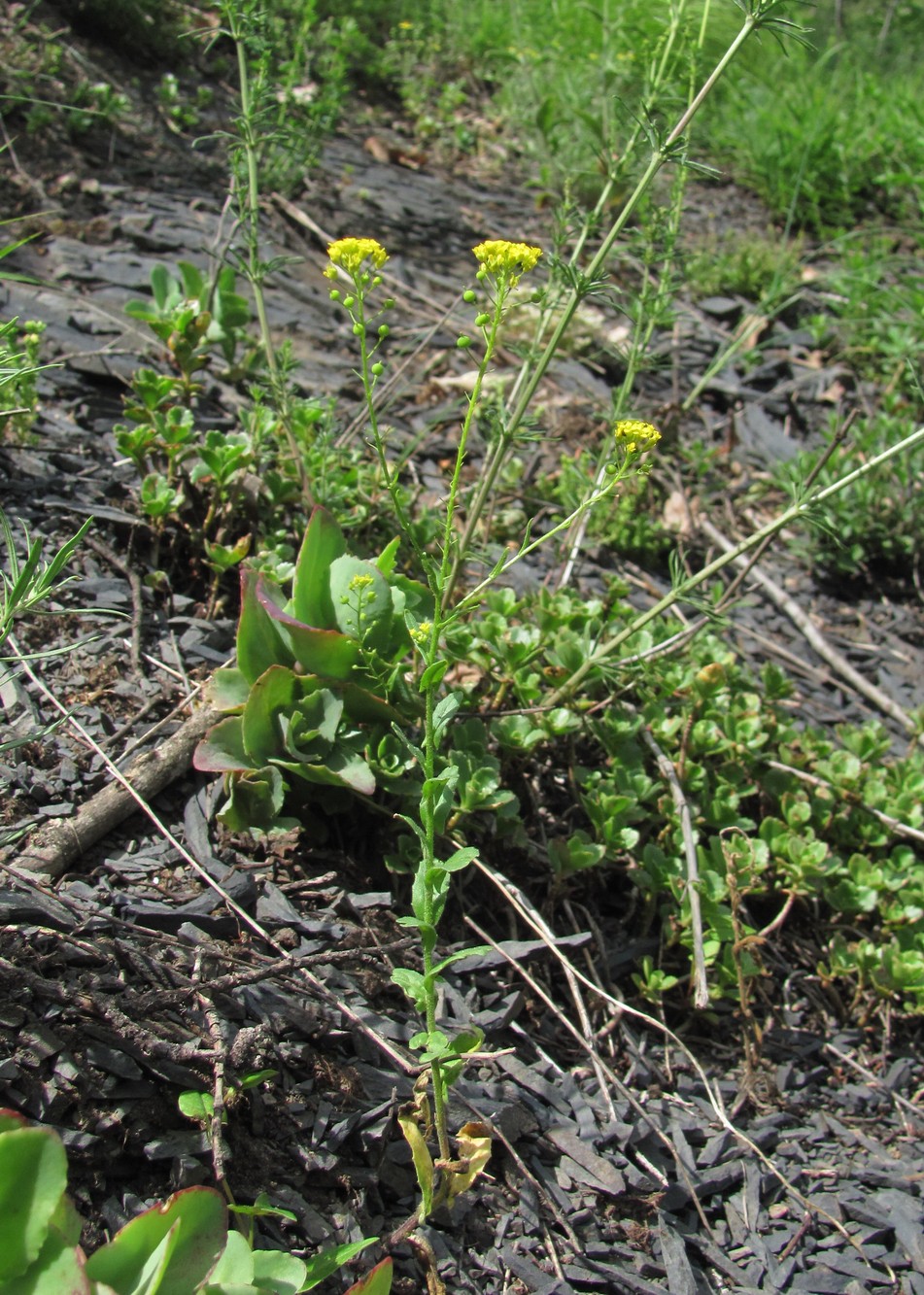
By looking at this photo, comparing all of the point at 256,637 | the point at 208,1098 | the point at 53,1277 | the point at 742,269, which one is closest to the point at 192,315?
the point at 256,637

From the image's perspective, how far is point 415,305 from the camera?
4.25 m

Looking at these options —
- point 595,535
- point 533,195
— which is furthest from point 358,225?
point 595,535

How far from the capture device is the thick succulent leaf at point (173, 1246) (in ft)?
4.03

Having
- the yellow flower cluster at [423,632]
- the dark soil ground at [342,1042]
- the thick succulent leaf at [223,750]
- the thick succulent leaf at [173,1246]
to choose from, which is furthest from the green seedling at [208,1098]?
the yellow flower cluster at [423,632]

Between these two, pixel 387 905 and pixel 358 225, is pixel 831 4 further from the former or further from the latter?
pixel 387 905

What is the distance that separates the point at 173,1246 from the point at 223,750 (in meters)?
0.93

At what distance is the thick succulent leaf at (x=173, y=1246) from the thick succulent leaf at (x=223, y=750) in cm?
84

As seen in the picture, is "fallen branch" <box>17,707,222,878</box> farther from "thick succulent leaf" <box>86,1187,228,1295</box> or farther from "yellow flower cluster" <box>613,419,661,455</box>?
"yellow flower cluster" <box>613,419,661,455</box>

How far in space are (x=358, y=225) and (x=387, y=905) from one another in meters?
3.67

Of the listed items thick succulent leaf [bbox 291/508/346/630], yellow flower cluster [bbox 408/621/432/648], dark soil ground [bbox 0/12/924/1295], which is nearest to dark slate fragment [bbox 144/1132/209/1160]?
dark soil ground [bbox 0/12/924/1295]

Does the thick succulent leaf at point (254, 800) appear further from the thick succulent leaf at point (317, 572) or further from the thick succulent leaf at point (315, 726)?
the thick succulent leaf at point (317, 572)

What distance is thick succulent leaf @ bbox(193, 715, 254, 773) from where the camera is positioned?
6.39ft

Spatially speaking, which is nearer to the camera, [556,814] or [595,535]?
[556,814]

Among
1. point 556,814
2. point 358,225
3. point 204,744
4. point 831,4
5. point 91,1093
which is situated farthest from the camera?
point 831,4
